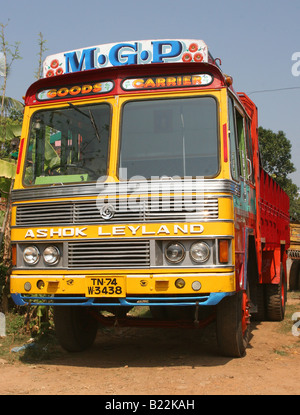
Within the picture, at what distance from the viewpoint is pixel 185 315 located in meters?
8.00

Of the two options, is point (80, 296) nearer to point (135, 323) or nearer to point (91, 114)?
point (135, 323)

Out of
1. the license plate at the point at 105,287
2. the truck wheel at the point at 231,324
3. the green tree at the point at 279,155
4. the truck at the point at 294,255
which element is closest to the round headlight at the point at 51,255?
the license plate at the point at 105,287

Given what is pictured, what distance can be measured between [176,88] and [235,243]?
1720mm

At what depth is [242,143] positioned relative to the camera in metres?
6.84

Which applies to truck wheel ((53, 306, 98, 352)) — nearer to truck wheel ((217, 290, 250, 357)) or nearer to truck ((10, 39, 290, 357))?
truck ((10, 39, 290, 357))

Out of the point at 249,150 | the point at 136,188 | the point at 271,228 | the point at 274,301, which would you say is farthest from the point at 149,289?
the point at 274,301

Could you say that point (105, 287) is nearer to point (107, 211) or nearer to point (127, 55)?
point (107, 211)

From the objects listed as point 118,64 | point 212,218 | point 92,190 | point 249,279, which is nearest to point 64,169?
point 92,190

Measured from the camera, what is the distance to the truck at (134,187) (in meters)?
5.55

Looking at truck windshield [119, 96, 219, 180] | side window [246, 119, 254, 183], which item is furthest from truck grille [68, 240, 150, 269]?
side window [246, 119, 254, 183]

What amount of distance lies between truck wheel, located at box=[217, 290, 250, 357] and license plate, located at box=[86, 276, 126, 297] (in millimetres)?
1138

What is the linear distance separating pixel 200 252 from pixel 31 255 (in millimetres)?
1815

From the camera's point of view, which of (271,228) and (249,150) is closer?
(249,150)

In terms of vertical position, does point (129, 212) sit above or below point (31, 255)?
above
